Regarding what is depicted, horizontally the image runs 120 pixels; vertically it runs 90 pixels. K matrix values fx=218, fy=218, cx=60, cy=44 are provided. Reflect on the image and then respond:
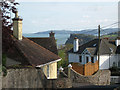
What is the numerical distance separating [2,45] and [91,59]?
31.5 m

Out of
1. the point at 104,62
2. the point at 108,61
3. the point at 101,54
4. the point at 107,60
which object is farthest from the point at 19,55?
the point at 108,61

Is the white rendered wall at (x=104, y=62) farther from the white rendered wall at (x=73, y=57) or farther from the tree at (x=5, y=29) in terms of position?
the tree at (x=5, y=29)

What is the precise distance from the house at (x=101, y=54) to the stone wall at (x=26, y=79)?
30.1 meters

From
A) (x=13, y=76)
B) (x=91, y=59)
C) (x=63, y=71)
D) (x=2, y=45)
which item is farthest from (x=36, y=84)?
(x=91, y=59)

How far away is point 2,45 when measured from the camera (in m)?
11.5

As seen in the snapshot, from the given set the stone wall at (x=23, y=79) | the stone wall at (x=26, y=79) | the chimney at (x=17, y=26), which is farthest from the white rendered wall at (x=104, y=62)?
the stone wall at (x=23, y=79)

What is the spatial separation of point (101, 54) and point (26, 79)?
1261 inches

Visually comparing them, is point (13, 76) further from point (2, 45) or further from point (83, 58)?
point (83, 58)

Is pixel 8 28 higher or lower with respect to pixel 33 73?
higher

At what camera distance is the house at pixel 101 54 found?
4155 centimetres

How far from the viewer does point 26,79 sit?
1088 centimetres

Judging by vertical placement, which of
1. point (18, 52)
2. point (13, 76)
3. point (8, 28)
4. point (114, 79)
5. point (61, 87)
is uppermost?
point (8, 28)

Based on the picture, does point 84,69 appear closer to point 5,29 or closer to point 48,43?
point 48,43

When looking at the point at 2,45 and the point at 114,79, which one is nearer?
the point at 2,45
